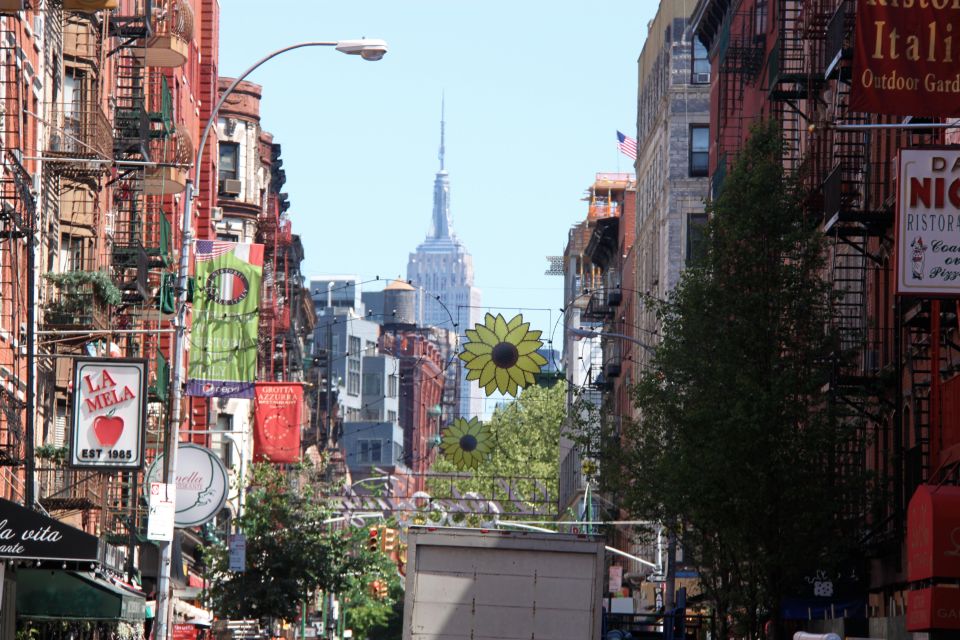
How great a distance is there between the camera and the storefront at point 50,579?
24.3 meters

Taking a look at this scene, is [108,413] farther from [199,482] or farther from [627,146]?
[627,146]

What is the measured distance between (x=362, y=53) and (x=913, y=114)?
8811mm

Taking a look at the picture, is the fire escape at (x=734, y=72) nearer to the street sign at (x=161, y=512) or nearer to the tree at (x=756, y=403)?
the tree at (x=756, y=403)

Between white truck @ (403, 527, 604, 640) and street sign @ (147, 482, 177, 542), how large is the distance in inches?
171

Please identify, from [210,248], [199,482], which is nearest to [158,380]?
[210,248]

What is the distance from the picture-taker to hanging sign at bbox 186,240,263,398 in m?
48.3

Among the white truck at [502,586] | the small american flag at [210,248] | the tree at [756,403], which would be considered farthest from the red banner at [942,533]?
the small american flag at [210,248]

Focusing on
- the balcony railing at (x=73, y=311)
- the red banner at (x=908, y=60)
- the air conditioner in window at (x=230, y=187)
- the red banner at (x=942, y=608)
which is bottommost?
the red banner at (x=942, y=608)

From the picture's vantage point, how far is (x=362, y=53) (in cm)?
3072

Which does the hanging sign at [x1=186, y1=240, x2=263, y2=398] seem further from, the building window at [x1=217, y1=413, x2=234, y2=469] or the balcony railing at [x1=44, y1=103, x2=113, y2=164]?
the building window at [x1=217, y1=413, x2=234, y2=469]

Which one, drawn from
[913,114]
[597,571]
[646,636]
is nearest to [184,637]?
[646,636]

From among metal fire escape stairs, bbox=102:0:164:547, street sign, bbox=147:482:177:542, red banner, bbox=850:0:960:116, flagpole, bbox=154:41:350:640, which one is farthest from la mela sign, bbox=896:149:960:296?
metal fire escape stairs, bbox=102:0:164:547

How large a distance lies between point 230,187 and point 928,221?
73593mm

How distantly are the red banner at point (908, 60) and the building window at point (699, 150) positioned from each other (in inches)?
1975
